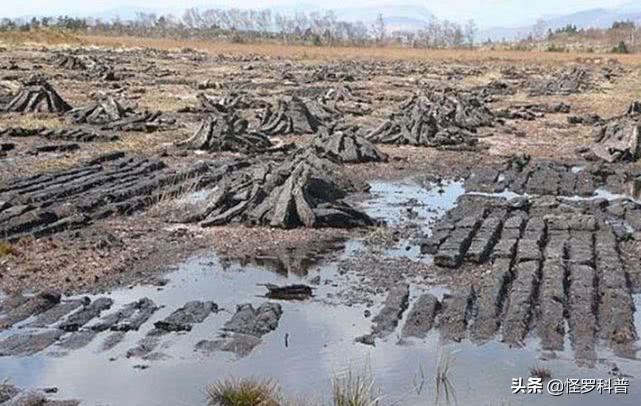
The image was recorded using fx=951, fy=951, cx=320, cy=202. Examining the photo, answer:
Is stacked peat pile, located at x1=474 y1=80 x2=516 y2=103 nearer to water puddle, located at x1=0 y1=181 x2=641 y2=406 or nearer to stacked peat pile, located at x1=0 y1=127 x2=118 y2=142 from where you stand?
stacked peat pile, located at x1=0 y1=127 x2=118 y2=142

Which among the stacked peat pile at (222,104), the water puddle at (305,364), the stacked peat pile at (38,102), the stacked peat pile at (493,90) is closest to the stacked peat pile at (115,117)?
the stacked peat pile at (38,102)

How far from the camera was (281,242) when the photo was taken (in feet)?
41.5

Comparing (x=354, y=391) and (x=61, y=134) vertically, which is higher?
(x=354, y=391)

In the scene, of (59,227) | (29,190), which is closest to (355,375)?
(59,227)

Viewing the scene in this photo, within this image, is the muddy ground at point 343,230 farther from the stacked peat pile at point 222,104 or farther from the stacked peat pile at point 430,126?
the stacked peat pile at point 222,104

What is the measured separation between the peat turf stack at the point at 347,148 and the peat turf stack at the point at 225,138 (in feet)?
4.80

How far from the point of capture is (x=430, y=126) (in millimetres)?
23078

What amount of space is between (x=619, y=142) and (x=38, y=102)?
51.0 feet

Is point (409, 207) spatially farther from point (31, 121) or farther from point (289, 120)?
point (31, 121)

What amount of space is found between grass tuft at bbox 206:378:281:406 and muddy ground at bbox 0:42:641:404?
3.59ft

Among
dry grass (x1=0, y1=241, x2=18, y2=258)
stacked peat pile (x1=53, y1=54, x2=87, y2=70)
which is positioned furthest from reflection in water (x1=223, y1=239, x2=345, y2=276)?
stacked peat pile (x1=53, y1=54, x2=87, y2=70)

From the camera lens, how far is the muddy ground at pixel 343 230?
913 cm

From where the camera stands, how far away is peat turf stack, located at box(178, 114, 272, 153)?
20.4 m

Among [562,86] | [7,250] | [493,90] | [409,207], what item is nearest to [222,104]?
[493,90]
